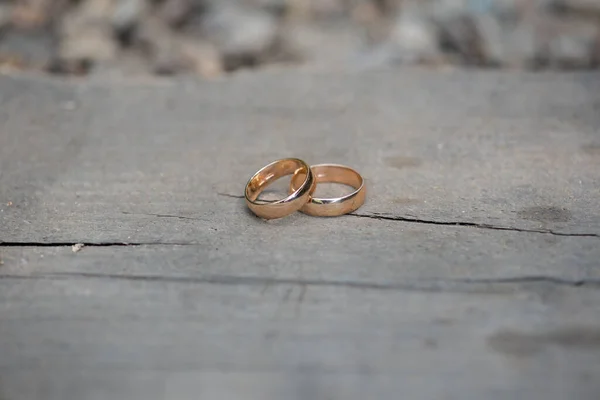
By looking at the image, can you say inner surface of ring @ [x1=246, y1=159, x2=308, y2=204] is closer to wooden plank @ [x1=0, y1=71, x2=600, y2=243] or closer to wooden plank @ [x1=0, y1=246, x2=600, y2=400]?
wooden plank @ [x1=0, y1=71, x2=600, y2=243]

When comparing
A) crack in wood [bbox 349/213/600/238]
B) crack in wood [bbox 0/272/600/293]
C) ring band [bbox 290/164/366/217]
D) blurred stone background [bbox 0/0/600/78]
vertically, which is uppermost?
blurred stone background [bbox 0/0/600/78]

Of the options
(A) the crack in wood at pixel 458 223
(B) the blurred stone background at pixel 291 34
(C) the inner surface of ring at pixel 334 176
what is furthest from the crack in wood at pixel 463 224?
(B) the blurred stone background at pixel 291 34

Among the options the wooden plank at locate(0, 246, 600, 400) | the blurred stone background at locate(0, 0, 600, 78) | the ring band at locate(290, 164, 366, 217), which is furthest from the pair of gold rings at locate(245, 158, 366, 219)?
the blurred stone background at locate(0, 0, 600, 78)

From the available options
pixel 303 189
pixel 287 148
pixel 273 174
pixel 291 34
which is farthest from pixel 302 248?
pixel 291 34

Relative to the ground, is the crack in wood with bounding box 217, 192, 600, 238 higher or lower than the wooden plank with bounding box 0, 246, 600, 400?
higher

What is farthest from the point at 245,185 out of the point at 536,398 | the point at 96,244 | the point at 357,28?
the point at 357,28

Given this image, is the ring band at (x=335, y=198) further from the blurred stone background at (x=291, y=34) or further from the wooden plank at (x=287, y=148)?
the blurred stone background at (x=291, y=34)

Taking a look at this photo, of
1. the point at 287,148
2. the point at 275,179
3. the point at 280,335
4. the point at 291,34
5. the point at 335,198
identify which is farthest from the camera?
the point at 291,34

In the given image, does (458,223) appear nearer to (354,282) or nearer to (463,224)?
(463,224)
